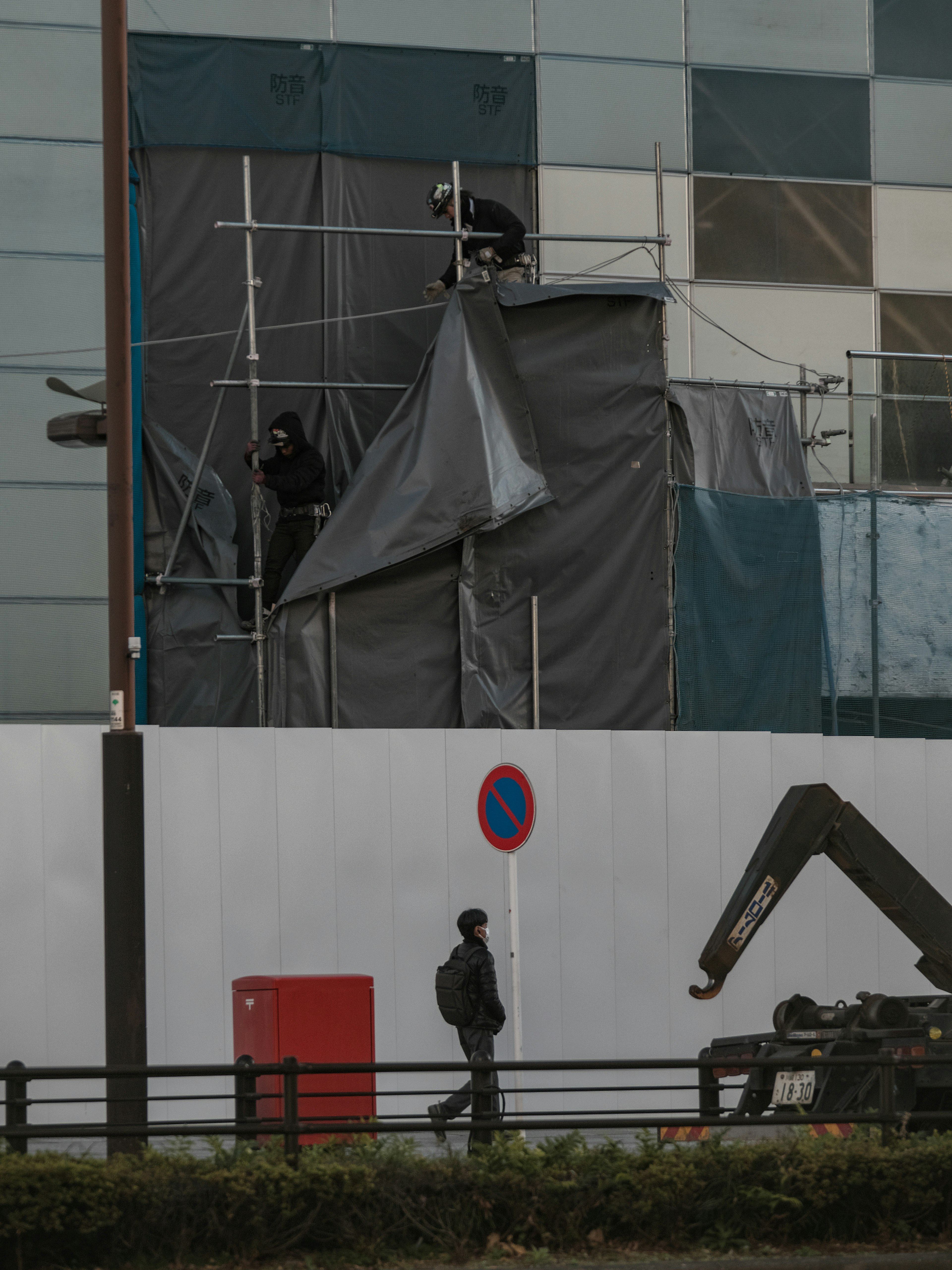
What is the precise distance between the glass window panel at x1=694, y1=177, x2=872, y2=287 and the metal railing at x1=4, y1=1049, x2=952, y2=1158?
432 inches

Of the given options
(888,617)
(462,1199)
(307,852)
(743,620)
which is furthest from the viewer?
(888,617)

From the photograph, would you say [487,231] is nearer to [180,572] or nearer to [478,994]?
[180,572]

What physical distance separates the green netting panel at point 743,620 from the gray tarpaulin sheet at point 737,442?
45 centimetres

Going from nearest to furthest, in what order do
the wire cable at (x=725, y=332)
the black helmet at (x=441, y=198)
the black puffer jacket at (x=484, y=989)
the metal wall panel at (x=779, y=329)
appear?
1. the black puffer jacket at (x=484, y=989)
2. the black helmet at (x=441, y=198)
3. the wire cable at (x=725, y=332)
4. the metal wall panel at (x=779, y=329)

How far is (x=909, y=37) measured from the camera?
19469 millimetres

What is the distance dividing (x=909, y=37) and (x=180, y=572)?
34.0ft

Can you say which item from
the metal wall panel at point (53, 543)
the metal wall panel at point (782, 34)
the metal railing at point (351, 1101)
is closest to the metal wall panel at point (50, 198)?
the metal wall panel at point (53, 543)

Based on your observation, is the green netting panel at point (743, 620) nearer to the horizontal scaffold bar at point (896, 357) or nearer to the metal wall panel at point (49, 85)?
the horizontal scaffold bar at point (896, 357)

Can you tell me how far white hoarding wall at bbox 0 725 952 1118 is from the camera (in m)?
11.7

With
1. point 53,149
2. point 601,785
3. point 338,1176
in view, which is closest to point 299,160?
point 53,149

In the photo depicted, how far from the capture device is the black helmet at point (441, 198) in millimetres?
15406

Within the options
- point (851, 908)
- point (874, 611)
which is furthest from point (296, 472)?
point (851, 908)

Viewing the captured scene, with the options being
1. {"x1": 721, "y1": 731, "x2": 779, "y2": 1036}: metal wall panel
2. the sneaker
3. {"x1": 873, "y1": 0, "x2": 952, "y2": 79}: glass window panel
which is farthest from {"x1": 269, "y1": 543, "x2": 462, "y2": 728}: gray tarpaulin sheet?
{"x1": 873, "y1": 0, "x2": 952, "y2": 79}: glass window panel

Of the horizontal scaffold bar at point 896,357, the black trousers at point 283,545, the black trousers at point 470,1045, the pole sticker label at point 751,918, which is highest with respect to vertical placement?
the horizontal scaffold bar at point 896,357
